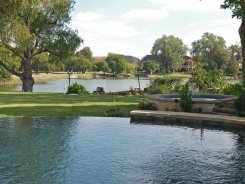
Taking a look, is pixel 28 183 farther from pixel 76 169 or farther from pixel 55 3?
pixel 55 3

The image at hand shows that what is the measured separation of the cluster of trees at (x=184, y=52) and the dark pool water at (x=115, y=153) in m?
122

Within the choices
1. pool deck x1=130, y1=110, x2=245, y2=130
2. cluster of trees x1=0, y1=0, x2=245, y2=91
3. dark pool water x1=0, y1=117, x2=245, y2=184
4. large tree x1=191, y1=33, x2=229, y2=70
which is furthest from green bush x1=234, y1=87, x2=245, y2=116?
large tree x1=191, y1=33, x2=229, y2=70

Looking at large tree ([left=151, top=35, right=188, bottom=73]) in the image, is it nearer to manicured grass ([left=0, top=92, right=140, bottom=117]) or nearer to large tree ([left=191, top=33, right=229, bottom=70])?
large tree ([left=191, top=33, right=229, bottom=70])

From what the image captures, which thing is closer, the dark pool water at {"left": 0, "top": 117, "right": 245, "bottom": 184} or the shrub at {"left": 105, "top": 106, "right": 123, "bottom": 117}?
the dark pool water at {"left": 0, "top": 117, "right": 245, "bottom": 184}

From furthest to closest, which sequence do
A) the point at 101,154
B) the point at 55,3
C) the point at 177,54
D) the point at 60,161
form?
1. the point at 177,54
2. the point at 55,3
3. the point at 101,154
4. the point at 60,161

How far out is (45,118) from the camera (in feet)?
58.2

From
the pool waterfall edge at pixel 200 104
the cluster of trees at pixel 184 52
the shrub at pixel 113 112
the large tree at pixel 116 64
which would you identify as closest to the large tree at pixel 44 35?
the shrub at pixel 113 112

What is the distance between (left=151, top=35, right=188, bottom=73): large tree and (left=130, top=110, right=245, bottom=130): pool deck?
134270 millimetres

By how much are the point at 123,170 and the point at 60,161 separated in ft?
6.22

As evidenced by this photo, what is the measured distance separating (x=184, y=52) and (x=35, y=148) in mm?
151941

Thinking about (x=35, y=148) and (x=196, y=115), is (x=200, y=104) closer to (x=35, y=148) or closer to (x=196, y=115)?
(x=196, y=115)

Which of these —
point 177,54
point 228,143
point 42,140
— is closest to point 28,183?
point 42,140

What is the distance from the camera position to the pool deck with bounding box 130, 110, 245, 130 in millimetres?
15055

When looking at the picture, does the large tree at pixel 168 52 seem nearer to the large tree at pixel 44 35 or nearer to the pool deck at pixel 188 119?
the large tree at pixel 44 35
